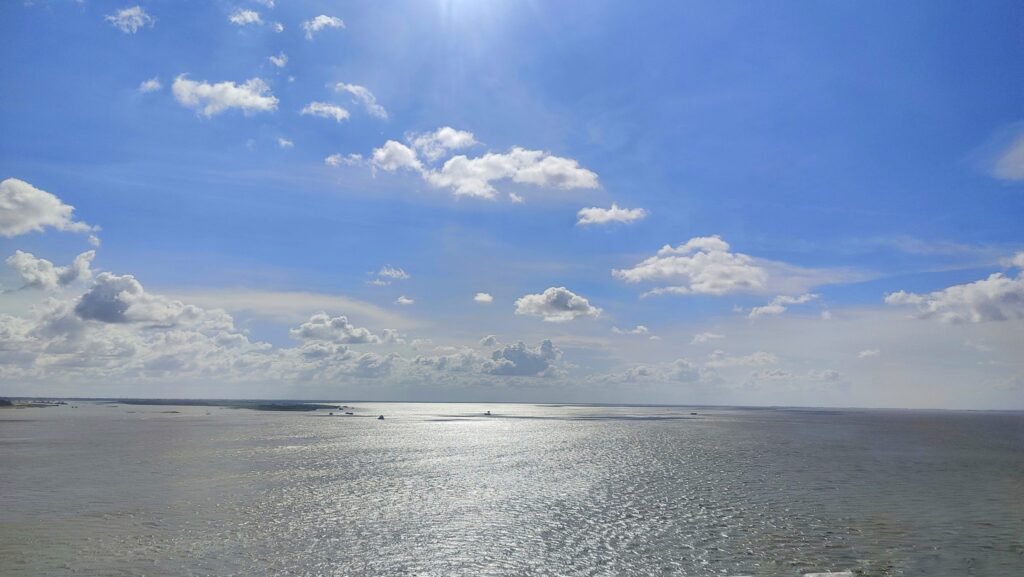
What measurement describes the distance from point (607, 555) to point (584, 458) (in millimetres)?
49384

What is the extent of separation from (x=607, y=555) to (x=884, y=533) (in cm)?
1648

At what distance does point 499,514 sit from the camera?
141ft

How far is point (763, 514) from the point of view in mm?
43219

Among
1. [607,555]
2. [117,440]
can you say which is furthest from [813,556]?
[117,440]

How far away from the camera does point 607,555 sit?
32719 millimetres

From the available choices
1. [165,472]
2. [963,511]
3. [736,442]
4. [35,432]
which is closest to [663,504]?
[963,511]

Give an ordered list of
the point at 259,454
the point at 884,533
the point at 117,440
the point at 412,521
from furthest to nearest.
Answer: the point at 117,440
the point at 259,454
the point at 412,521
the point at 884,533

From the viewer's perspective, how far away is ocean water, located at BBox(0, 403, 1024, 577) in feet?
101

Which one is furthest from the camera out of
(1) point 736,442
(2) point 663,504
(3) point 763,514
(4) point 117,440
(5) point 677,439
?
(5) point 677,439

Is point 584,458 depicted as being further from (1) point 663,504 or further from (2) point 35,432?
(2) point 35,432

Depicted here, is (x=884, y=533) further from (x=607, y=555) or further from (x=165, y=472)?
(x=165, y=472)

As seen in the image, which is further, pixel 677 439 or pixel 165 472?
pixel 677 439

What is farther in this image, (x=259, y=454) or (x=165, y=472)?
(x=259, y=454)

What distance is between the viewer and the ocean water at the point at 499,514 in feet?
101
